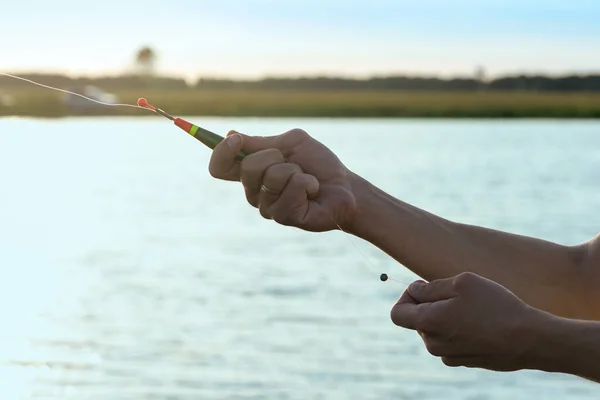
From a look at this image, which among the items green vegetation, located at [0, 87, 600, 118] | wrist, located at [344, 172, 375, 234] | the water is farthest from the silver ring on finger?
green vegetation, located at [0, 87, 600, 118]

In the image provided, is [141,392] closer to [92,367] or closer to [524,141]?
[92,367]

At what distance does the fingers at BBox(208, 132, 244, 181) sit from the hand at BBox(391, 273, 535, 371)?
59 cm

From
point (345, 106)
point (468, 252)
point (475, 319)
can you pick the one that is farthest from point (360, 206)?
point (345, 106)

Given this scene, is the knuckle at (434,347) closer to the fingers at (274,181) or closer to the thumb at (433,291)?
the thumb at (433,291)

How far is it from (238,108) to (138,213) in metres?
47.5

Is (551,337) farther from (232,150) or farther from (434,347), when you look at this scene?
(232,150)

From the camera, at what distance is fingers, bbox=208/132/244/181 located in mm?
2984

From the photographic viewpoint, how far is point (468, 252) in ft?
11.0

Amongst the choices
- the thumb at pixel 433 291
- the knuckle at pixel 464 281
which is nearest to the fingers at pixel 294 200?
the thumb at pixel 433 291

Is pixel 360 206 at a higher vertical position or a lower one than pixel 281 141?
lower

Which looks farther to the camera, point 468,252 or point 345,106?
point 345,106

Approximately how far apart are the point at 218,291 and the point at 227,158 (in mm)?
9852

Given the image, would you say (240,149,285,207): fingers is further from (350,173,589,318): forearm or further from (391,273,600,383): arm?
(391,273,600,383): arm

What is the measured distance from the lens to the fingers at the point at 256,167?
298 cm
